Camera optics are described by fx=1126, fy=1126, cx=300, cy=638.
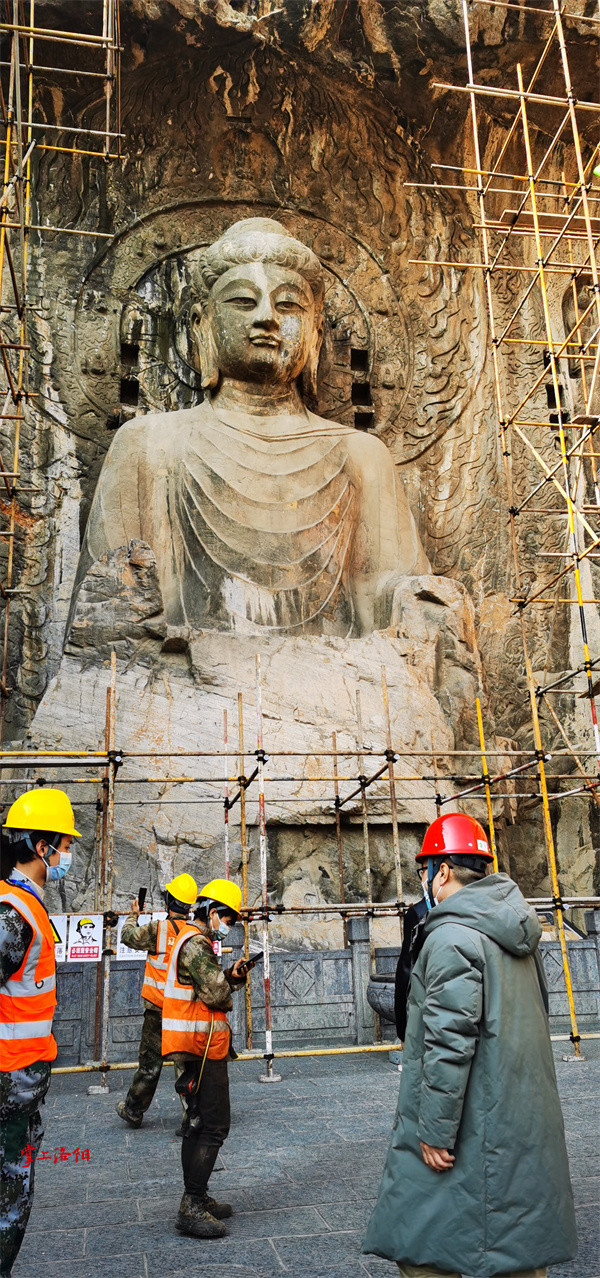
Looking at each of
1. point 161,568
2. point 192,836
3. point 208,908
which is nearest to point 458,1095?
point 208,908

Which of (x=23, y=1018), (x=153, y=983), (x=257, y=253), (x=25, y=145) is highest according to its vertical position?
(x=25, y=145)

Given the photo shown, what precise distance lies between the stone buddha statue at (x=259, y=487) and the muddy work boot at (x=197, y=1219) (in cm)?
605

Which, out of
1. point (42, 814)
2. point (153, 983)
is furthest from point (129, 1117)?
point (42, 814)

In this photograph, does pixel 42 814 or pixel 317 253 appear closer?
pixel 42 814

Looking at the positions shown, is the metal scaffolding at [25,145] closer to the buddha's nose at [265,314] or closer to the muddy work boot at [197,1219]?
the buddha's nose at [265,314]

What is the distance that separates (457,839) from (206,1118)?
141cm

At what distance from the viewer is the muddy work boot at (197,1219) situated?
10.8ft

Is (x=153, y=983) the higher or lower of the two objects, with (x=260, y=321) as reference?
lower

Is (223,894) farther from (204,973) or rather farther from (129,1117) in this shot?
(129,1117)

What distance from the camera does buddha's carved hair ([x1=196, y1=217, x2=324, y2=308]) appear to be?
1039cm

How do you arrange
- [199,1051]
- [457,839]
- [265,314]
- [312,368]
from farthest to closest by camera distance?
[312,368] → [265,314] → [199,1051] → [457,839]

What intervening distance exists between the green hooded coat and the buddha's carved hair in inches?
350

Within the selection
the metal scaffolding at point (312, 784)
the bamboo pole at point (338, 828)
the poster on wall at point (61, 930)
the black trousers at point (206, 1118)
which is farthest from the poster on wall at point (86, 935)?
the black trousers at point (206, 1118)

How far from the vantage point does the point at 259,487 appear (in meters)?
10.0
